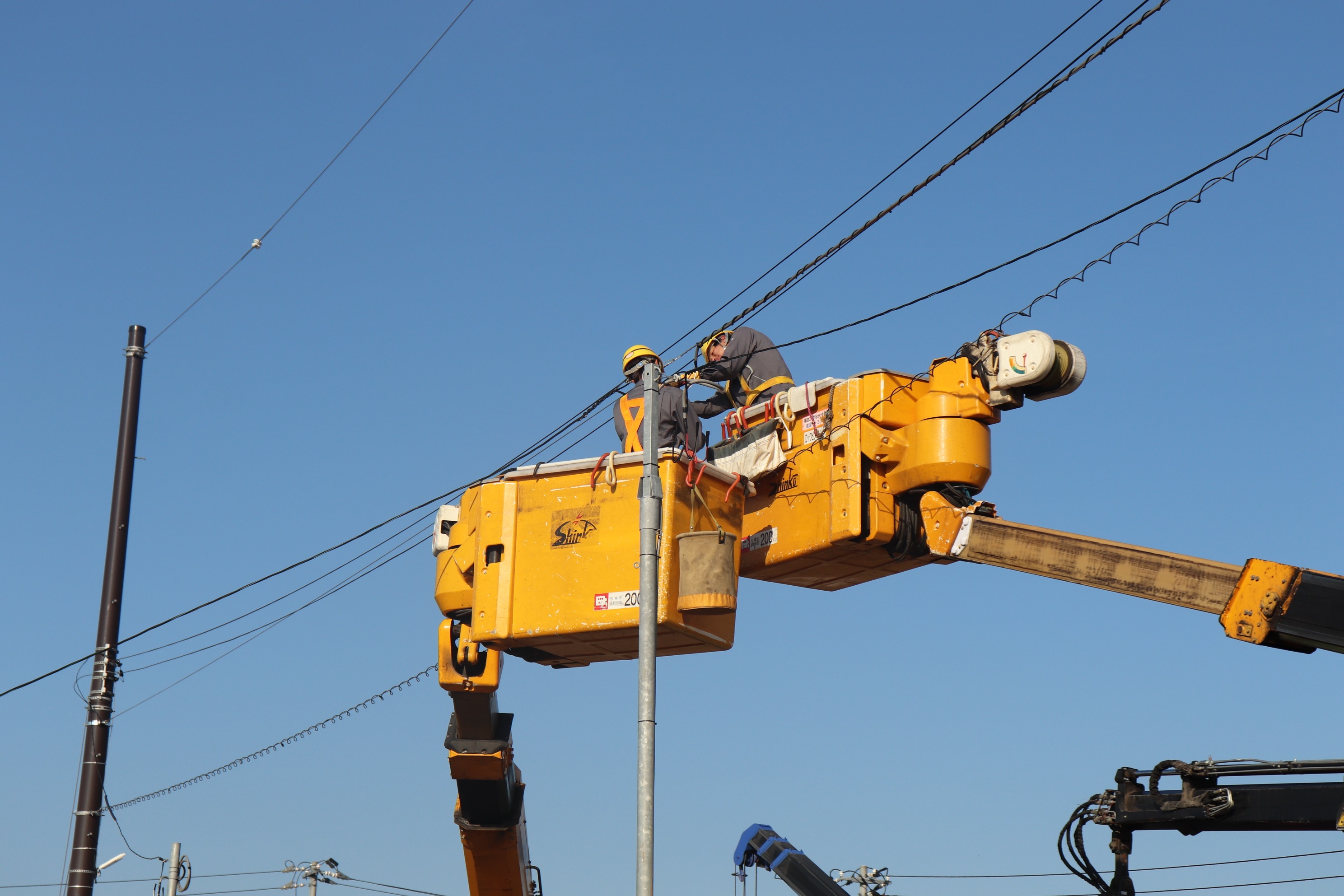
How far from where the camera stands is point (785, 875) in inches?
911

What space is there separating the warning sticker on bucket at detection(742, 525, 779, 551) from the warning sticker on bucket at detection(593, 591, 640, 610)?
1.62 metres

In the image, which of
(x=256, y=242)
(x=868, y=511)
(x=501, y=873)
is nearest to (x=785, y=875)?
(x=501, y=873)

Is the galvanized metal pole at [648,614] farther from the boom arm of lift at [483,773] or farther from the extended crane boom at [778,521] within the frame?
the boom arm of lift at [483,773]

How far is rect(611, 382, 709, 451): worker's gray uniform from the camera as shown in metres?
16.6

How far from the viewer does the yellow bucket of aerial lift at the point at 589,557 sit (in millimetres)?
14719

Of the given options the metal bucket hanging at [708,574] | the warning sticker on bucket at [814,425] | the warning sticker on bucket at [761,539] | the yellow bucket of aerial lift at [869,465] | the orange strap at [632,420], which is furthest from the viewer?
the orange strap at [632,420]

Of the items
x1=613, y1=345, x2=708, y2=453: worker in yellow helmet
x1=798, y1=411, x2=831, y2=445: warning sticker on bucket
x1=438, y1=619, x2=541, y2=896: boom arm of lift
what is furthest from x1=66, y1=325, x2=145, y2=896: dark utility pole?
x1=798, y1=411, x2=831, y2=445: warning sticker on bucket

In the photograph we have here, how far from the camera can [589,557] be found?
15.1m

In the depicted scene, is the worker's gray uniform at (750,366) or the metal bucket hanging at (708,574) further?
the worker's gray uniform at (750,366)

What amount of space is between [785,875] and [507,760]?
6.34 m

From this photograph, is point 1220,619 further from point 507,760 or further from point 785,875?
point 785,875

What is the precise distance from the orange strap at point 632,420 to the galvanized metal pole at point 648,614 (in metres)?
2.22

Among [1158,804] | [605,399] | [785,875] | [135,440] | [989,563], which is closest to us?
[1158,804]

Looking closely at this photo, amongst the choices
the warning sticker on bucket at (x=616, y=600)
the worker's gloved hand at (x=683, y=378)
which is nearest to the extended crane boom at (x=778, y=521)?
the warning sticker on bucket at (x=616, y=600)
